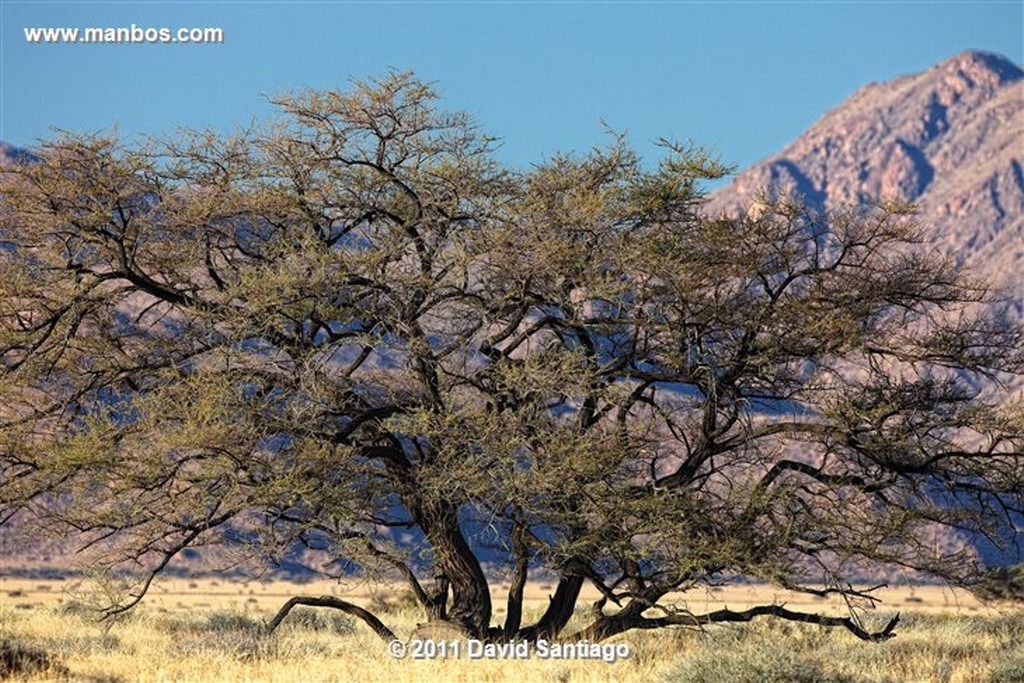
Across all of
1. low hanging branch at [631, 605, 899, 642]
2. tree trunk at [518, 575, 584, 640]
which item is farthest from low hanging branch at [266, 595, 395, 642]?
low hanging branch at [631, 605, 899, 642]

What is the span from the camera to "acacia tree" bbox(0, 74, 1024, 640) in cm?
1891

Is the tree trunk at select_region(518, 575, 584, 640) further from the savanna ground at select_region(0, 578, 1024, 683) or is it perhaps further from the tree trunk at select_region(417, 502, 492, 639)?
the savanna ground at select_region(0, 578, 1024, 683)

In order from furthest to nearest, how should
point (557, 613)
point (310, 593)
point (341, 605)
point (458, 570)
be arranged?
point (310, 593) < point (557, 613) < point (458, 570) < point (341, 605)

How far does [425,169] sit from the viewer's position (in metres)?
20.6

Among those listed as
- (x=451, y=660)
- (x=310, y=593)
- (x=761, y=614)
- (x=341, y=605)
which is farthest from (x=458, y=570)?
(x=310, y=593)

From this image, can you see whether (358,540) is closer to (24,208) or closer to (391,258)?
(391,258)

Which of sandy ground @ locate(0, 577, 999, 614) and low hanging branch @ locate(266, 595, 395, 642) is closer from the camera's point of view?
low hanging branch @ locate(266, 595, 395, 642)

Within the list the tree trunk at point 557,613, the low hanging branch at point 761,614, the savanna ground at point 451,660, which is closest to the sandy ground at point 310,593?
the savanna ground at point 451,660

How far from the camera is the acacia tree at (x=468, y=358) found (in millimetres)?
18906

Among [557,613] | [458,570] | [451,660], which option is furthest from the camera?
[557,613]

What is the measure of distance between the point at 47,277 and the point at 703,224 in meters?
8.53

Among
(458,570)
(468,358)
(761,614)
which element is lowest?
(761,614)

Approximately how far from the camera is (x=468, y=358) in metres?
21.0

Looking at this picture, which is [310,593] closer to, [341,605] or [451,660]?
[341,605]
